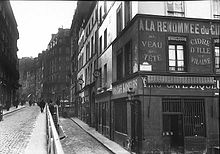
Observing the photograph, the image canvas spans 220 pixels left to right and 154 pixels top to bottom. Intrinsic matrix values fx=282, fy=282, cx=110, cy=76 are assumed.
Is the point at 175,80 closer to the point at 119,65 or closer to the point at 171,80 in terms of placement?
the point at 171,80

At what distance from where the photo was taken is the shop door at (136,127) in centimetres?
1497

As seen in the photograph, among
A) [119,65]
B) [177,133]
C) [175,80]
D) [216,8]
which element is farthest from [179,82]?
[119,65]

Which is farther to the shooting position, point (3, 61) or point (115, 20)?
point (3, 61)

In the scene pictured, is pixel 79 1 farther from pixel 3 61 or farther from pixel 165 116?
pixel 3 61

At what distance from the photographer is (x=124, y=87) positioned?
18.2 meters

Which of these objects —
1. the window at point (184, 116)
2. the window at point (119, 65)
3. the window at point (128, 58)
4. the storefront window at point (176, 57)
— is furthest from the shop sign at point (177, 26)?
the window at point (119, 65)

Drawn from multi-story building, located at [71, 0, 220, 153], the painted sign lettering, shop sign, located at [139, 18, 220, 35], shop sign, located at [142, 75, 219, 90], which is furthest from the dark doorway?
shop sign, located at [139, 18, 220, 35]

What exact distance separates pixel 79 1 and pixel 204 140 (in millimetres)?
13624

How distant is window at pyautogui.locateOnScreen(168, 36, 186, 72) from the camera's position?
1545 centimetres

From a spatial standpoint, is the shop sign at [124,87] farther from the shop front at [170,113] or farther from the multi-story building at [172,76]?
the shop front at [170,113]

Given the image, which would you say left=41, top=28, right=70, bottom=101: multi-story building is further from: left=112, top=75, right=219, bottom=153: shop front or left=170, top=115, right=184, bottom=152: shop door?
left=170, top=115, right=184, bottom=152: shop door

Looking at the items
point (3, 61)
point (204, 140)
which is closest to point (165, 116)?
point (204, 140)

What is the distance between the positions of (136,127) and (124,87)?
12.1 feet

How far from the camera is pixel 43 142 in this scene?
12680 millimetres
